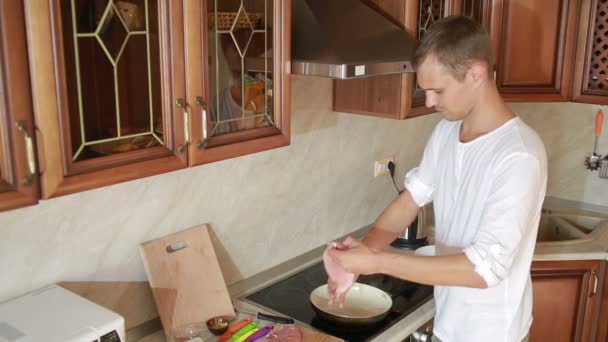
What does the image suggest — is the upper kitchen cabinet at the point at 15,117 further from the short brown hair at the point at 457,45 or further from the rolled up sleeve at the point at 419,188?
the rolled up sleeve at the point at 419,188

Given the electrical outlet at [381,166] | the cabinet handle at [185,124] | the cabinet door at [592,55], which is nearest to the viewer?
the cabinet handle at [185,124]

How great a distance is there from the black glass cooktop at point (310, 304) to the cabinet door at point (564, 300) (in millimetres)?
667

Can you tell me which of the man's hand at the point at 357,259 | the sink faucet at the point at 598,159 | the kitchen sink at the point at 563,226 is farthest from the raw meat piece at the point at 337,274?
the sink faucet at the point at 598,159

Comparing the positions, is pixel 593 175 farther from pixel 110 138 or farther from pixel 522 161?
pixel 110 138

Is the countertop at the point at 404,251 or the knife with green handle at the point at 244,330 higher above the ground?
the knife with green handle at the point at 244,330

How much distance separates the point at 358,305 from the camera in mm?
1982

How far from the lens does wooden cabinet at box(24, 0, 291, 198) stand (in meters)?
1.06

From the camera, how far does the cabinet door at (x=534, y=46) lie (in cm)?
255

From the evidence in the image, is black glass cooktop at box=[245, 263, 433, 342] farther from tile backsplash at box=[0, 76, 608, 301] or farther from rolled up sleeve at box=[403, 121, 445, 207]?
rolled up sleeve at box=[403, 121, 445, 207]

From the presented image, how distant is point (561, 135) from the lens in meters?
3.17

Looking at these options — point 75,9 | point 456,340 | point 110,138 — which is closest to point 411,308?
point 456,340

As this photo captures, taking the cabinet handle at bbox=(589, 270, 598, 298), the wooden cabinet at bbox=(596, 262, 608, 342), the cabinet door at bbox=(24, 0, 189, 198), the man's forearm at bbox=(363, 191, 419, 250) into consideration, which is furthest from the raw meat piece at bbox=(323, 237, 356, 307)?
the wooden cabinet at bbox=(596, 262, 608, 342)

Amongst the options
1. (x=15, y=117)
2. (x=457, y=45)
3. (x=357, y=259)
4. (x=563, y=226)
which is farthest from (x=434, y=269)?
(x=563, y=226)

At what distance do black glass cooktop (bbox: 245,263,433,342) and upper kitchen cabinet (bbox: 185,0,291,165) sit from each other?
632mm
